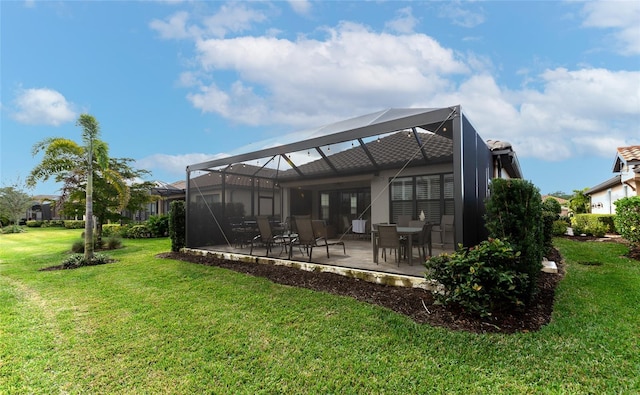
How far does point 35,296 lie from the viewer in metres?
5.48

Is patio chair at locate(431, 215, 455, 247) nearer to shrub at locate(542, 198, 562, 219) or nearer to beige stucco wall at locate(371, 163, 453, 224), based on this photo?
beige stucco wall at locate(371, 163, 453, 224)

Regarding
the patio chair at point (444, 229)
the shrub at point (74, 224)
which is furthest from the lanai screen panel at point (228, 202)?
the shrub at point (74, 224)

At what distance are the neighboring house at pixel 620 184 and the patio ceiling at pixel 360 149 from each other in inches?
272

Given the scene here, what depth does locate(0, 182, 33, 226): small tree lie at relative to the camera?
972 inches

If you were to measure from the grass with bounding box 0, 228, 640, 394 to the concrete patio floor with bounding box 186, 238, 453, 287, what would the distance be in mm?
1066

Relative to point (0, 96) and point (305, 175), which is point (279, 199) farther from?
point (0, 96)

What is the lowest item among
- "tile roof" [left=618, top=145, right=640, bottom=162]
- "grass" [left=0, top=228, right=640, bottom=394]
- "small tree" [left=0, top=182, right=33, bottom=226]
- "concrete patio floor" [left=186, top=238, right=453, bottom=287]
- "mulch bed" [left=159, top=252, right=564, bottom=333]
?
"grass" [left=0, top=228, right=640, bottom=394]

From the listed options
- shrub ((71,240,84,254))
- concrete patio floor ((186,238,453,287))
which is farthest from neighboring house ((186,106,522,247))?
shrub ((71,240,84,254))

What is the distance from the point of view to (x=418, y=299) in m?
4.40

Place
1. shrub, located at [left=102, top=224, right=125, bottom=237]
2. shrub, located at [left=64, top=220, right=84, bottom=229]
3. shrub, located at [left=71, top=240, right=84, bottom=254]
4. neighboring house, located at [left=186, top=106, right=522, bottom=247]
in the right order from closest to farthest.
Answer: neighboring house, located at [left=186, top=106, right=522, bottom=247]
shrub, located at [left=71, top=240, right=84, bottom=254]
shrub, located at [left=102, top=224, right=125, bottom=237]
shrub, located at [left=64, top=220, right=84, bottom=229]

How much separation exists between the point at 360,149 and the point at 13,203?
31.6 m

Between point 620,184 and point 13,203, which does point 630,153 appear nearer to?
point 620,184

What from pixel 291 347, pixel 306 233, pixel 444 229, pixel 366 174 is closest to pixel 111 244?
pixel 306 233

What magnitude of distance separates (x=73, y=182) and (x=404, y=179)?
12614 millimetres
